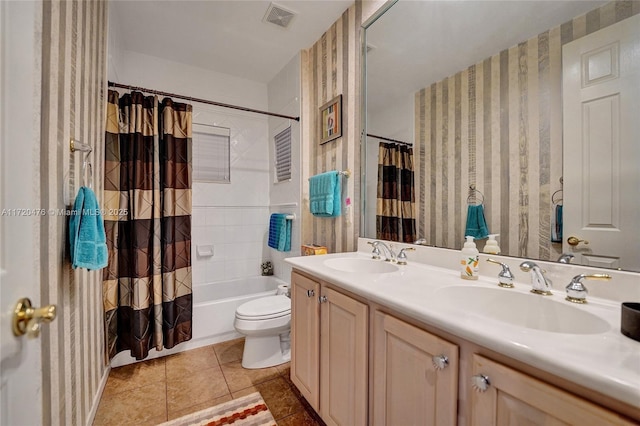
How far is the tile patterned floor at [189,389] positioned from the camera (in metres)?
1.46

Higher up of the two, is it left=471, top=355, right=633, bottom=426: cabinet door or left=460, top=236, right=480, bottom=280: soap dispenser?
left=460, top=236, right=480, bottom=280: soap dispenser

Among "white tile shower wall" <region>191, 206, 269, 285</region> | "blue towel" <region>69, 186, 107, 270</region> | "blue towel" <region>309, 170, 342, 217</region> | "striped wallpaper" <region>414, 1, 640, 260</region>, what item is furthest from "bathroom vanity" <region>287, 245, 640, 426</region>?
"white tile shower wall" <region>191, 206, 269, 285</region>

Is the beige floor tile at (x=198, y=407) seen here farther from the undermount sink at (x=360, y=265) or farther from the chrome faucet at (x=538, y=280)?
the chrome faucet at (x=538, y=280)

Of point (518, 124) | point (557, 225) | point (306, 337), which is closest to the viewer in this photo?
point (557, 225)

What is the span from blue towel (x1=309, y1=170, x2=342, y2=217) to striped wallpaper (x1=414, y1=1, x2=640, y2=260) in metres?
0.65

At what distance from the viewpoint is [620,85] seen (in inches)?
31.8

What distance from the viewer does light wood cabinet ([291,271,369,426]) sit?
1.02 meters

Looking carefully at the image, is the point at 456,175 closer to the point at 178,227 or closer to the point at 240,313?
the point at 240,313

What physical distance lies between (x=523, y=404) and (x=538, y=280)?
465 mm

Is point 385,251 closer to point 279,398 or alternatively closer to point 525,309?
point 525,309

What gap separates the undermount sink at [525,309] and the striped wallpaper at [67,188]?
1.34m

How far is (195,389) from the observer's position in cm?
168

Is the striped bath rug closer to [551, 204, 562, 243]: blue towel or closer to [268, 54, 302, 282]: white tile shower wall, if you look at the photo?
[268, 54, 302, 282]: white tile shower wall

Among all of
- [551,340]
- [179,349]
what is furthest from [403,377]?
[179,349]
